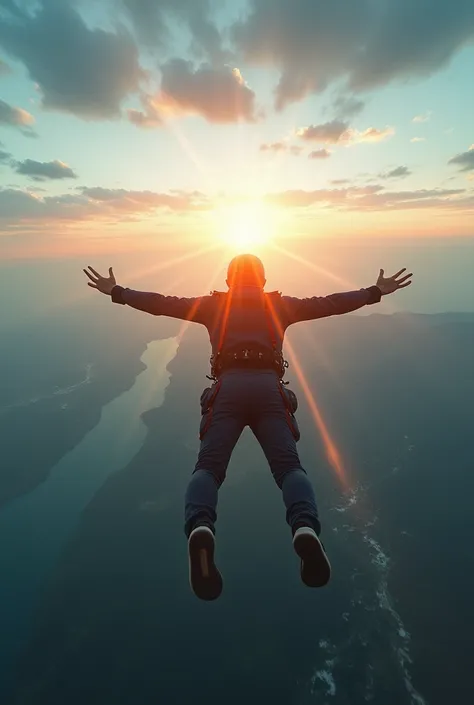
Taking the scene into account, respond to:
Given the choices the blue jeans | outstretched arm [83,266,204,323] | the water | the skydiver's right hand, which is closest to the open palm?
the blue jeans

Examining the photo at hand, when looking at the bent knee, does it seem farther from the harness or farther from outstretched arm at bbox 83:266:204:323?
outstretched arm at bbox 83:266:204:323

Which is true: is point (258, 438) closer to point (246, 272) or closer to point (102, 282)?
point (246, 272)

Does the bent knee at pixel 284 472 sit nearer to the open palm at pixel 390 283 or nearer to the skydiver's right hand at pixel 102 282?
the open palm at pixel 390 283

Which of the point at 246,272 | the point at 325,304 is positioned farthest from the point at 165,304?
the point at 325,304

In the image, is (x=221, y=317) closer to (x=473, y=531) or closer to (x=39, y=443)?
(x=473, y=531)

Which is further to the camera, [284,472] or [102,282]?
[102,282]
